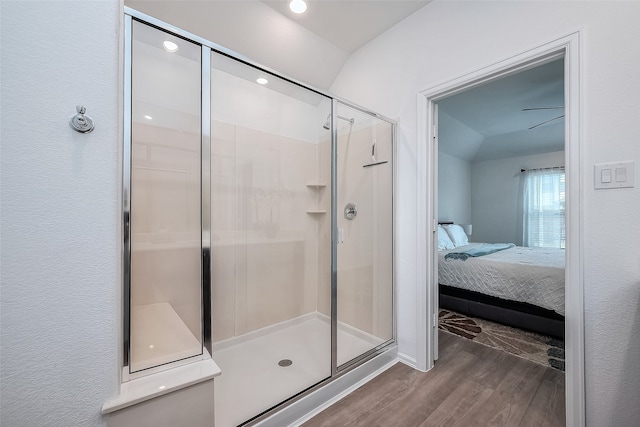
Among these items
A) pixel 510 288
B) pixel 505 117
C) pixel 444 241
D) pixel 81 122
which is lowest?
pixel 510 288

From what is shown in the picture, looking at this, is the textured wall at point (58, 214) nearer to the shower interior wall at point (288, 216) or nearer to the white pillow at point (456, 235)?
the shower interior wall at point (288, 216)

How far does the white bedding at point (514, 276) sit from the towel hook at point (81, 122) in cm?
342

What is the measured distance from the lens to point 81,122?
0.83 metres

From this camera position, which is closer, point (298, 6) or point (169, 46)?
point (169, 46)

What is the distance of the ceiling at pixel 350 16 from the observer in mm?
1977

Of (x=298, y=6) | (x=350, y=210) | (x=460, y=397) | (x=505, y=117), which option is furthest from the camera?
(x=505, y=117)

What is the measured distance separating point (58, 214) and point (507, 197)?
661 centimetres

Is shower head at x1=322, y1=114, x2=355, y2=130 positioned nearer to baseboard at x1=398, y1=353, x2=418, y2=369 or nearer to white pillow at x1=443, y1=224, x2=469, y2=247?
baseboard at x1=398, y1=353, x2=418, y2=369

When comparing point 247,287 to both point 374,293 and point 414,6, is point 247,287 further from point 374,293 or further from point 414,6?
point 414,6

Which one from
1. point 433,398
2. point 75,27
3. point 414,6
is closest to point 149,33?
point 75,27

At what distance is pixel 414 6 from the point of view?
1.98 metres

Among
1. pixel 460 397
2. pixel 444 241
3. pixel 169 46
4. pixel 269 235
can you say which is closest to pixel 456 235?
pixel 444 241

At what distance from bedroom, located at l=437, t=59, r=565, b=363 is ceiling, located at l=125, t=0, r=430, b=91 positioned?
103 centimetres

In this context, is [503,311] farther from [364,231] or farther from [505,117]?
[505,117]
